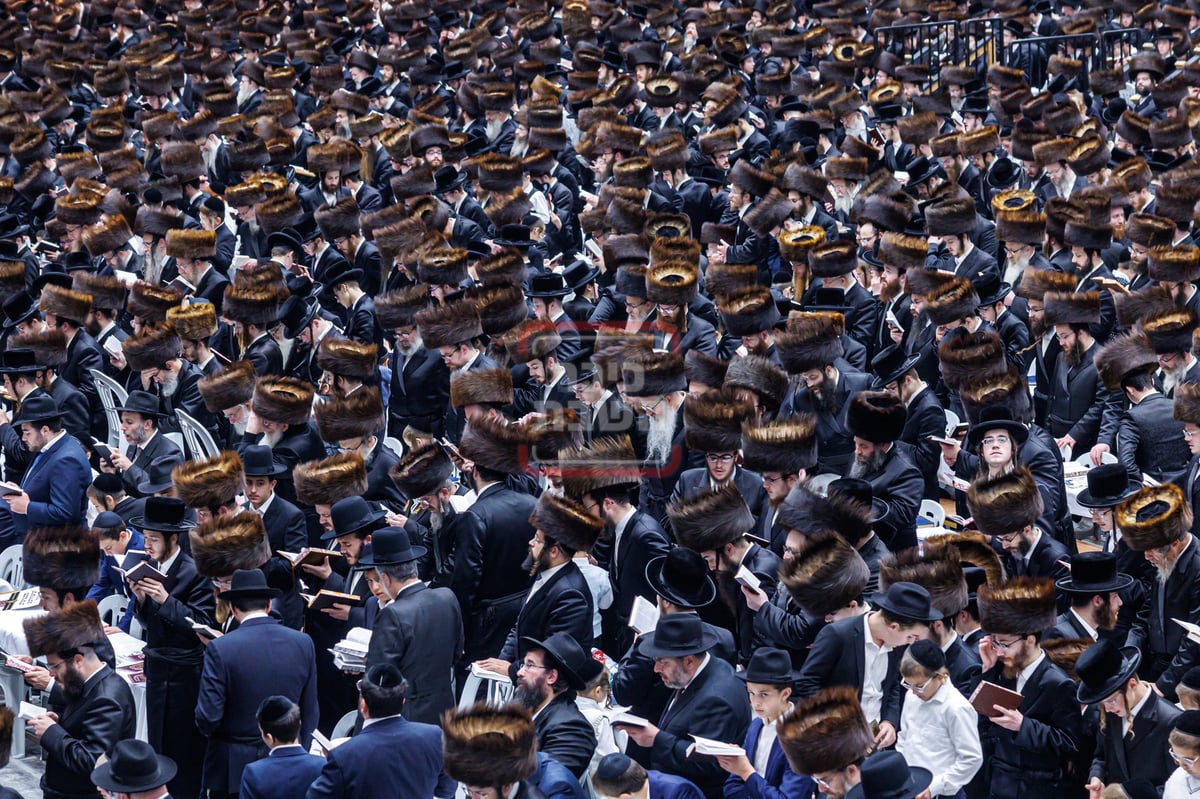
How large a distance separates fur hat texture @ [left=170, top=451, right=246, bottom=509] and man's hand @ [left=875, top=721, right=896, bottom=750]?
13.5ft

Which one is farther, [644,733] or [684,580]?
[684,580]

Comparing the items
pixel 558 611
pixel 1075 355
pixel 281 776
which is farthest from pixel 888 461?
pixel 281 776

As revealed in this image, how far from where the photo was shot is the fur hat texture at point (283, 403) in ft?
37.0

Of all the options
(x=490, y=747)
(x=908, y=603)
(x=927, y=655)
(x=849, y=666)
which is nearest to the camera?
(x=490, y=747)

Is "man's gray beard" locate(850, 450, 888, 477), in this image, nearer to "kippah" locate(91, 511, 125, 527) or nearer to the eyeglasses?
the eyeglasses

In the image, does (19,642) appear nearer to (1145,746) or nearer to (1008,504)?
(1008,504)

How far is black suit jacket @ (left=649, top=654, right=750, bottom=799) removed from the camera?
7.60m

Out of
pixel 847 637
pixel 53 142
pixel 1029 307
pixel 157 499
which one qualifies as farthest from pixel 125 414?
pixel 53 142

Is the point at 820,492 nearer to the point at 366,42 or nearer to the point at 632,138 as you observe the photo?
the point at 632,138

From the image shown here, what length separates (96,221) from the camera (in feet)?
55.8

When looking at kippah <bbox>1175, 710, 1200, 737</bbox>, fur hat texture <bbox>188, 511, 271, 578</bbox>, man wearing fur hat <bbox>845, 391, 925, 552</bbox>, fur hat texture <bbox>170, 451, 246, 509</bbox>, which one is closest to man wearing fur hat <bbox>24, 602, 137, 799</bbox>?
fur hat texture <bbox>188, 511, 271, 578</bbox>

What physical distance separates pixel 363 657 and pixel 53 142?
14105mm

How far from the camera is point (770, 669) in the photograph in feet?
24.7

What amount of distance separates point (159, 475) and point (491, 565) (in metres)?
2.57
